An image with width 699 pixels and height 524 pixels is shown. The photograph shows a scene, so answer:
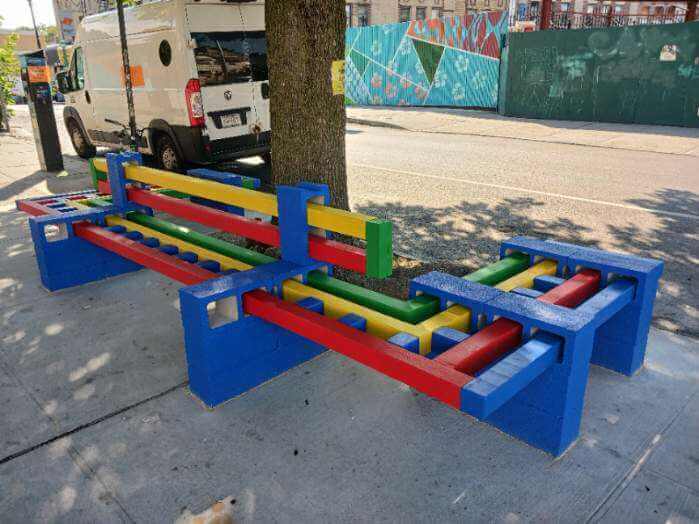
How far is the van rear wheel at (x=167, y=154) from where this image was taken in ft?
30.1

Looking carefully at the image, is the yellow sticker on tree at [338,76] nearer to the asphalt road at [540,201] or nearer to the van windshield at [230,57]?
the asphalt road at [540,201]

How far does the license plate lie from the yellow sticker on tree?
16.6 ft

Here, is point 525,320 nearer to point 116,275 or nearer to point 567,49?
point 116,275

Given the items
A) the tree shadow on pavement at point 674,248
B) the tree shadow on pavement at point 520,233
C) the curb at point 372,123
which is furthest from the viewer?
the curb at point 372,123

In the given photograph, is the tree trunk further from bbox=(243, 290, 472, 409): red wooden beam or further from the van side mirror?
the van side mirror

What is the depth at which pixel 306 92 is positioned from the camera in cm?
408

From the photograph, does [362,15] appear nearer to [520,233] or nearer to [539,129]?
[539,129]

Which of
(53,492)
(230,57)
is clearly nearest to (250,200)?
(53,492)

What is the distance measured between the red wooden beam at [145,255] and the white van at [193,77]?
426 centimetres

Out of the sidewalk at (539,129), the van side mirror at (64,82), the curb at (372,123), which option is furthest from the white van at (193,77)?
the curb at (372,123)

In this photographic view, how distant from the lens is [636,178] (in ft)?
29.9

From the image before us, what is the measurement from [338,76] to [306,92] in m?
0.27

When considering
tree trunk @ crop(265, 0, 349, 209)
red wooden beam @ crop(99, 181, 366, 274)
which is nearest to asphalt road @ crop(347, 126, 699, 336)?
tree trunk @ crop(265, 0, 349, 209)

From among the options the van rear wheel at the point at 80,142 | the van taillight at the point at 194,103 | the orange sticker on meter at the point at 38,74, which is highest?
the orange sticker on meter at the point at 38,74
